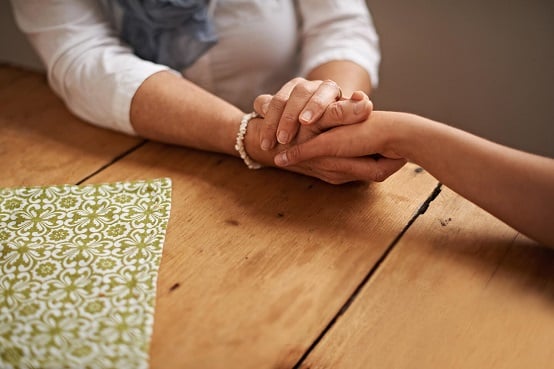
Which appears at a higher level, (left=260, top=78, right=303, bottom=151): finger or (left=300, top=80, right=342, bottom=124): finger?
(left=300, top=80, right=342, bottom=124): finger

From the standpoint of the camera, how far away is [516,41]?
139cm

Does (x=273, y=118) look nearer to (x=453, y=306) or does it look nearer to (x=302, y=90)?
(x=302, y=90)

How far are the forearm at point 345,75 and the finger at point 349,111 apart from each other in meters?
0.16

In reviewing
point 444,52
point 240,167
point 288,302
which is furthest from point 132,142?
point 444,52

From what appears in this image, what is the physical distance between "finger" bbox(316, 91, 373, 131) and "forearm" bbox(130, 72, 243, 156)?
16cm

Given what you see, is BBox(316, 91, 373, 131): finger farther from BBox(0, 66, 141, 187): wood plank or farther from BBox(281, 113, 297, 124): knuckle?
BBox(0, 66, 141, 187): wood plank

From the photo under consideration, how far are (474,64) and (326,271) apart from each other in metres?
1.04

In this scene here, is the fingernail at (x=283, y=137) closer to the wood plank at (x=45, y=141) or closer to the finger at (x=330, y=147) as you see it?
the finger at (x=330, y=147)

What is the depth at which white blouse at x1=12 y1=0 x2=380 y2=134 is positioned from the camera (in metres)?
0.94

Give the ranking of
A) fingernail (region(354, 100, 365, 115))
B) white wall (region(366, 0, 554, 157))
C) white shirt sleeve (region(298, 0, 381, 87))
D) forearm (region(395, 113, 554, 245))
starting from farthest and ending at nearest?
1. white wall (region(366, 0, 554, 157))
2. white shirt sleeve (region(298, 0, 381, 87))
3. fingernail (region(354, 100, 365, 115))
4. forearm (region(395, 113, 554, 245))

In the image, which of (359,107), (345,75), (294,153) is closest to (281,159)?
(294,153)

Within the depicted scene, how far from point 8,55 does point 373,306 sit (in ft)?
5.24

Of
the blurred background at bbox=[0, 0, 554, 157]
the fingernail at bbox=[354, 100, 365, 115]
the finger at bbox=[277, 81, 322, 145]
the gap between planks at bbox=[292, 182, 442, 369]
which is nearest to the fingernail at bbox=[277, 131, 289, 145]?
the finger at bbox=[277, 81, 322, 145]

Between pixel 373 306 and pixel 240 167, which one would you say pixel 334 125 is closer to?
pixel 240 167
